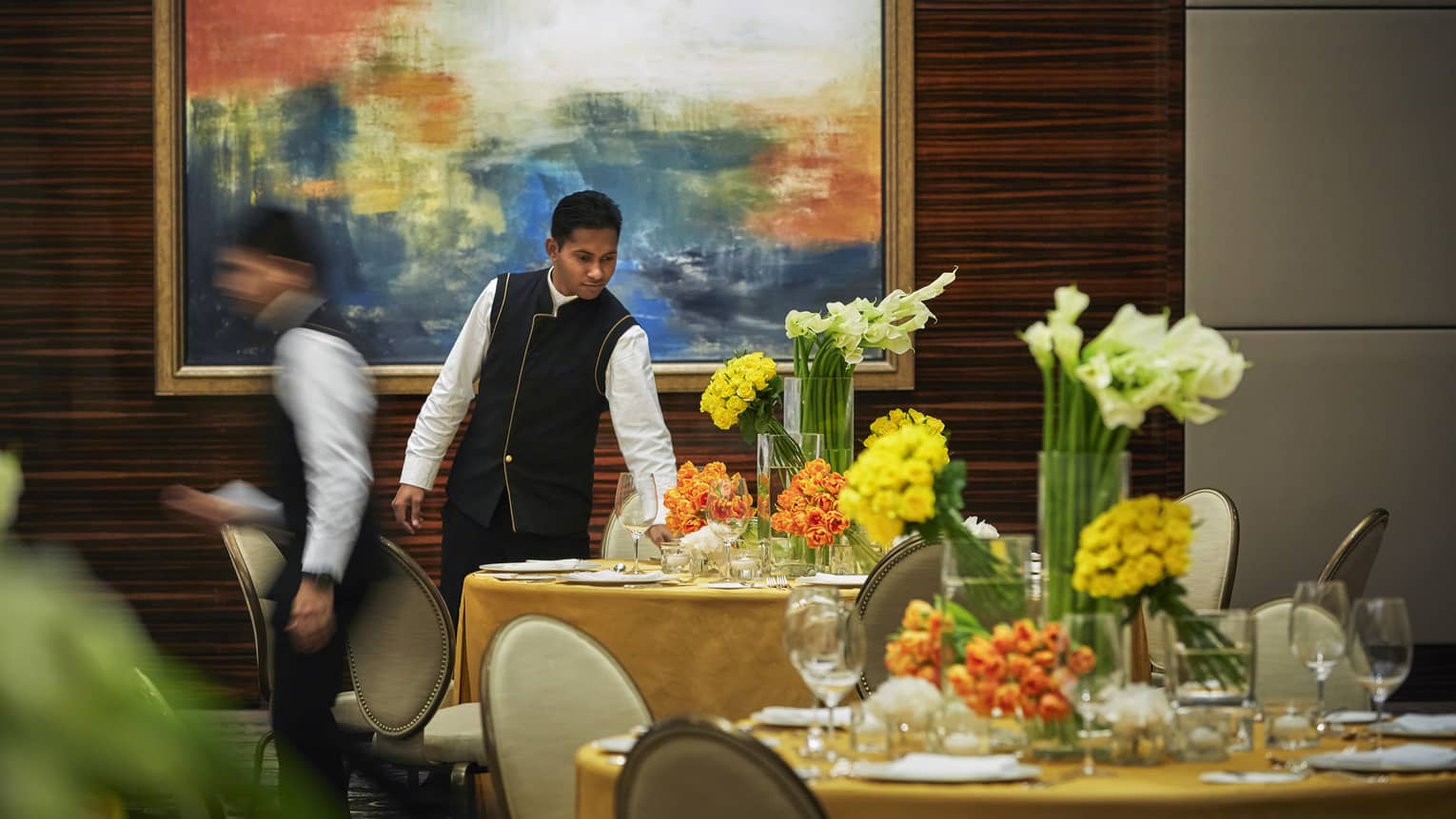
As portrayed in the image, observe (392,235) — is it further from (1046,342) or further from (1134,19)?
(1046,342)

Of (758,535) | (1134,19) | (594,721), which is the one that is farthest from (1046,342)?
(1134,19)

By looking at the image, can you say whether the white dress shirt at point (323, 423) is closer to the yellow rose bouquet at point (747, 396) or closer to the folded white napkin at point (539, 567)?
the folded white napkin at point (539, 567)

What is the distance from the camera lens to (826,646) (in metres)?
1.97

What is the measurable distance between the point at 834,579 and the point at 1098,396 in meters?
1.88

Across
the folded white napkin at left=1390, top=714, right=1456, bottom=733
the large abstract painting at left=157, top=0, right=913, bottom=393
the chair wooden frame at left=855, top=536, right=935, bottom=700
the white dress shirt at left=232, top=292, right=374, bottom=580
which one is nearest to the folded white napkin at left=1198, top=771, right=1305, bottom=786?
the folded white napkin at left=1390, top=714, right=1456, bottom=733

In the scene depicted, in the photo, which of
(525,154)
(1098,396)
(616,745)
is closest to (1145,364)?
(1098,396)

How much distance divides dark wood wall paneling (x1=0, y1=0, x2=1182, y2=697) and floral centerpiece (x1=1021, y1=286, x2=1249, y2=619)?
4.06 metres

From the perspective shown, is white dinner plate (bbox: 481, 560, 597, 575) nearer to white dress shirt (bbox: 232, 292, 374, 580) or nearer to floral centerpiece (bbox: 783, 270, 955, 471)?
floral centerpiece (bbox: 783, 270, 955, 471)

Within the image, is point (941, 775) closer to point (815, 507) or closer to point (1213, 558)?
point (815, 507)

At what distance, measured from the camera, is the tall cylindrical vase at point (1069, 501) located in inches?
79.1

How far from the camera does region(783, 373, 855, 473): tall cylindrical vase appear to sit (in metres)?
4.01

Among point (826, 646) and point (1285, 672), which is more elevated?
point (826, 646)

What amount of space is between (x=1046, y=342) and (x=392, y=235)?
4370mm

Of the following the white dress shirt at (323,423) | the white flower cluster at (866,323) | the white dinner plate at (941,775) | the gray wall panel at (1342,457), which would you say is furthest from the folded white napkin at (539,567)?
the gray wall panel at (1342,457)
